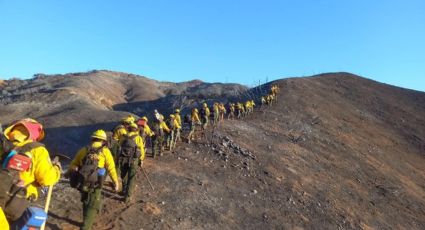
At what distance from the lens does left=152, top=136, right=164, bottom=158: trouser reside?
61.4 feet

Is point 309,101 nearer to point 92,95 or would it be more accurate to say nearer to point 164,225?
point 92,95

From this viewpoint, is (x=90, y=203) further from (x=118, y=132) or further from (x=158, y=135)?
(x=158, y=135)

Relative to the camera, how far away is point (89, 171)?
345 inches

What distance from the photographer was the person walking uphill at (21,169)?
16.8 feet

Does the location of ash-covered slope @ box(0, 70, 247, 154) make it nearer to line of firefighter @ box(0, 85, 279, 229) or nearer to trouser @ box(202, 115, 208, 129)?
trouser @ box(202, 115, 208, 129)

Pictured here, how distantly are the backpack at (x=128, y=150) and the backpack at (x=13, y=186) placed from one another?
22.4 feet

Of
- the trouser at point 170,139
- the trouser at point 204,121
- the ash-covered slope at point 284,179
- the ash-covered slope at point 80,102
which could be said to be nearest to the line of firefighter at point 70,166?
the ash-covered slope at point 284,179

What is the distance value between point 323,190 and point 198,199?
8.22 metres

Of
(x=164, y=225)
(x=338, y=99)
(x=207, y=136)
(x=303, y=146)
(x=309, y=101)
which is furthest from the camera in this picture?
(x=338, y=99)

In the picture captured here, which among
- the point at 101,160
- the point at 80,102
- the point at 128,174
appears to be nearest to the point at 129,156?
the point at 128,174

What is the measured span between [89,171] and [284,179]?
13.2m

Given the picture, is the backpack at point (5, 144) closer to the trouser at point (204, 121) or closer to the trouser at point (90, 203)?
the trouser at point (90, 203)

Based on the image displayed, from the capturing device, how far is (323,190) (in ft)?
69.5

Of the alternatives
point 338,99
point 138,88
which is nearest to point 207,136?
point 338,99
